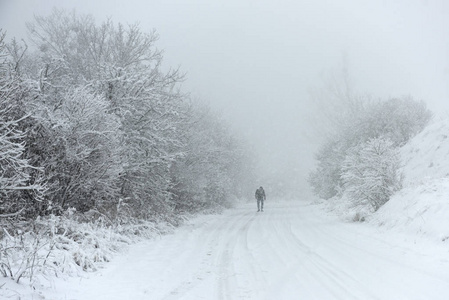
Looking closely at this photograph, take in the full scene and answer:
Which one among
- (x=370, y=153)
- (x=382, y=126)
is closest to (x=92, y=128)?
(x=370, y=153)

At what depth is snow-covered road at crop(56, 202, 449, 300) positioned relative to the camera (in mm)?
5566

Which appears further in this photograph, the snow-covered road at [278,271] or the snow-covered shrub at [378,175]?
the snow-covered shrub at [378,175]

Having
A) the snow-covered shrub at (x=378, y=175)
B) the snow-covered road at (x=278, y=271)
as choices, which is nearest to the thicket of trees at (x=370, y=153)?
the snow-covered shrub at (x=378, y=175)

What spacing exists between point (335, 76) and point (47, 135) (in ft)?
128

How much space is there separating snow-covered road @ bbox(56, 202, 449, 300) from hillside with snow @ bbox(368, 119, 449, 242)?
485mm

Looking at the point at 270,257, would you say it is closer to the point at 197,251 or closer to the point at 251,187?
the point at 197,251

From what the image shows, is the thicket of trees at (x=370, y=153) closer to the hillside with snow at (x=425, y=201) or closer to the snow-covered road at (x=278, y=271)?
the hillside with snow at (x=425, y=201)

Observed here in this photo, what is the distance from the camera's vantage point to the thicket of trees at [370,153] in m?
13.4

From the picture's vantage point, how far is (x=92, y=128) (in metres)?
9.48

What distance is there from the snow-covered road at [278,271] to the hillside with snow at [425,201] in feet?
1.59

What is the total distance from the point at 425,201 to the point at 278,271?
5576mm

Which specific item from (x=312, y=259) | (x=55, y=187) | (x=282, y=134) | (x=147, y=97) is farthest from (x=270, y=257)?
(x=282, y=134)

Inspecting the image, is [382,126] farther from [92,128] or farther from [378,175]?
[92,128]

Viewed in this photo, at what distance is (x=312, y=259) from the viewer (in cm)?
803
